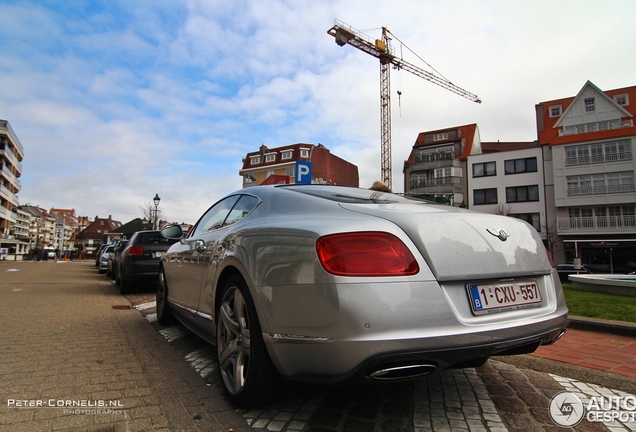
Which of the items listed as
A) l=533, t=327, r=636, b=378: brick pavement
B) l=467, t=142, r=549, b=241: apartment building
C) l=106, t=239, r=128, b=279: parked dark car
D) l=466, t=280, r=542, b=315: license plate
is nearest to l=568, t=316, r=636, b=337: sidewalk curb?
l=533, t=327, r=636, b=378: brick pavement

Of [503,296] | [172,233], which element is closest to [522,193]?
[172,233]

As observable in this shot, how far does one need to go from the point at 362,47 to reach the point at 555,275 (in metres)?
66.4

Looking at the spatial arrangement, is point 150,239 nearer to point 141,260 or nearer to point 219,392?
point 141,260

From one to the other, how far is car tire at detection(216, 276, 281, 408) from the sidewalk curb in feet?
13.6

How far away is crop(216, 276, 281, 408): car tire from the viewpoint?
2.24 m

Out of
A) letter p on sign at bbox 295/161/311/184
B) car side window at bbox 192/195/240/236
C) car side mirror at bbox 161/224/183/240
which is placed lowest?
car side mirror at bbox 161/224/183/240

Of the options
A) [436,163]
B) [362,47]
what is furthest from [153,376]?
[362,47]

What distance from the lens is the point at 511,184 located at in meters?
40.9

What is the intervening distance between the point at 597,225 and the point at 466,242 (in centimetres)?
4119

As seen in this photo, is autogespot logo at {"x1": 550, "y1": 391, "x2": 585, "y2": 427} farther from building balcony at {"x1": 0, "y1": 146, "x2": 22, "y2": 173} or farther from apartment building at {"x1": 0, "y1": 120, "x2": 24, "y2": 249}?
building balcony at {"x1": 0, "y1": 146, "x2": 22, "y2": 173}

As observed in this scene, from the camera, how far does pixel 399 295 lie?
1845mm

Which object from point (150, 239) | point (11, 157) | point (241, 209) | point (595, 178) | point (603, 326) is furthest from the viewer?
point (11, 157)

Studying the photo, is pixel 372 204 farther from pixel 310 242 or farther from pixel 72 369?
pixel 72 369

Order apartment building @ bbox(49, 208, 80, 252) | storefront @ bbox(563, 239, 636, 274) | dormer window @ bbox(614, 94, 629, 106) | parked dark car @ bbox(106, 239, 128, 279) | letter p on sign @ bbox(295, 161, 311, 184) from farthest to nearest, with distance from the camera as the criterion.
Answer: apartment building @ bbox(49, 208, 80, 252) → dormer window @ bbox(614, 94, 629, 106) → storefront @ bbox(563, 239, 636, 274) → parked dark car @ bbox(106, 239, 128, 279) → letter p on sign @ bbox(295, 161, 311, 184)
